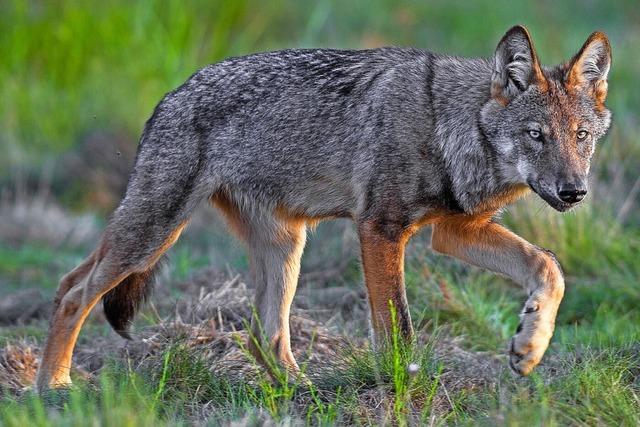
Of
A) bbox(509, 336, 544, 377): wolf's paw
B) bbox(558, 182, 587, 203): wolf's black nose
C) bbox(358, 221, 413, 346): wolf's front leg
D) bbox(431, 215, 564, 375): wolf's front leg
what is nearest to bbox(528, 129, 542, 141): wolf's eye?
bbox(558, 182, 587, 203): wolf's black nose

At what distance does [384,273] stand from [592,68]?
156cm

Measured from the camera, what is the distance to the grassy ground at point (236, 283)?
5.36m

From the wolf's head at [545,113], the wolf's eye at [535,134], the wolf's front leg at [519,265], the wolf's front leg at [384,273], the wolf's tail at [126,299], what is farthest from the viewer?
the wolf's tail at [126,299]

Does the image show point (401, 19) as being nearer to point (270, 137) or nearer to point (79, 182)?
point (79, 182)

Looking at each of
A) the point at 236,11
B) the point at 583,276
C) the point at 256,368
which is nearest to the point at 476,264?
the point at 256,368

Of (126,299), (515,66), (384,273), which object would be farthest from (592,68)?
(126,299)

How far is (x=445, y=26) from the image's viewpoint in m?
18.4

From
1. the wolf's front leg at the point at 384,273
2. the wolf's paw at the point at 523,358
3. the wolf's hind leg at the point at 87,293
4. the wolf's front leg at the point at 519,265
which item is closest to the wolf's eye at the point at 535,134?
the wolf's front leg at the point at 519,265

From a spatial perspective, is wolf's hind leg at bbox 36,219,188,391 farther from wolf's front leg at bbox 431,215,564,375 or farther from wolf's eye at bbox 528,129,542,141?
wolf's eye at bbox 528,129,542,141

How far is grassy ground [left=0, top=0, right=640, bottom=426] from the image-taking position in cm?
536

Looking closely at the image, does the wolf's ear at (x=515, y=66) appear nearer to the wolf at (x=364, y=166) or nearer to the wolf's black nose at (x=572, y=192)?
the wolf at (x=364, y=166)

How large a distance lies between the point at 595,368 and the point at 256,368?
5.70ft

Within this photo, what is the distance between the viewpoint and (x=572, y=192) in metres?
5.57

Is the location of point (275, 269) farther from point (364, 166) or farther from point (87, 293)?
point (87, 293)
